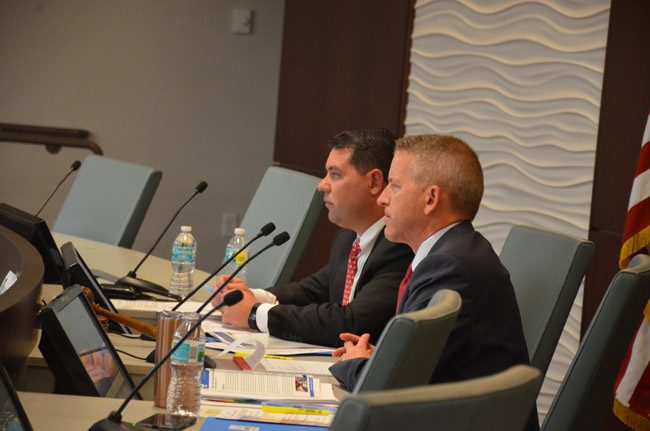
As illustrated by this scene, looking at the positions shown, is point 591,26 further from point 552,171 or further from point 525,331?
point 525,331


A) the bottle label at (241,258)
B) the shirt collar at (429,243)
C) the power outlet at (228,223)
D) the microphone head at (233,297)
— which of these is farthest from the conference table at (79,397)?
the power outlet at (228,223)

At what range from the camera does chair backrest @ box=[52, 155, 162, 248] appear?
15.2 ft

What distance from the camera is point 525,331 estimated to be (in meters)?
2.94

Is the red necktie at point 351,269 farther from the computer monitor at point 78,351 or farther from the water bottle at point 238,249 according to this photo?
the computer monitor at point 78,351

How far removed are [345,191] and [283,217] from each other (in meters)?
0.78

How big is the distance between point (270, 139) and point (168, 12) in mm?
991

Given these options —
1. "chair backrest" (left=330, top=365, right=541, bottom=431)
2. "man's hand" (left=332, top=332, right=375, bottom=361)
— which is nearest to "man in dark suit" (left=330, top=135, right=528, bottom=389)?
"man's hand" (left=332, top=332, right=375, bottom=361)

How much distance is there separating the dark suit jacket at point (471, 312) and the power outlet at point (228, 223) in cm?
455

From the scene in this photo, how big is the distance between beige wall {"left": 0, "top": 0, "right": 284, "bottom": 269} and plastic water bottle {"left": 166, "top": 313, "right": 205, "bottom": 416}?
460cm

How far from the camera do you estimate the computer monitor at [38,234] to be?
3.16 metres

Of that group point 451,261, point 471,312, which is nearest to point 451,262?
point 451,261

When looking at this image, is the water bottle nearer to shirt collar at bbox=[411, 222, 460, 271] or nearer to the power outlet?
shirt collar at bbox=[411, 222, 460, 271]

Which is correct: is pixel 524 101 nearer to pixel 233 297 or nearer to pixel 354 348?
pixel 354 348

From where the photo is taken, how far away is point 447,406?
4.11 ft
